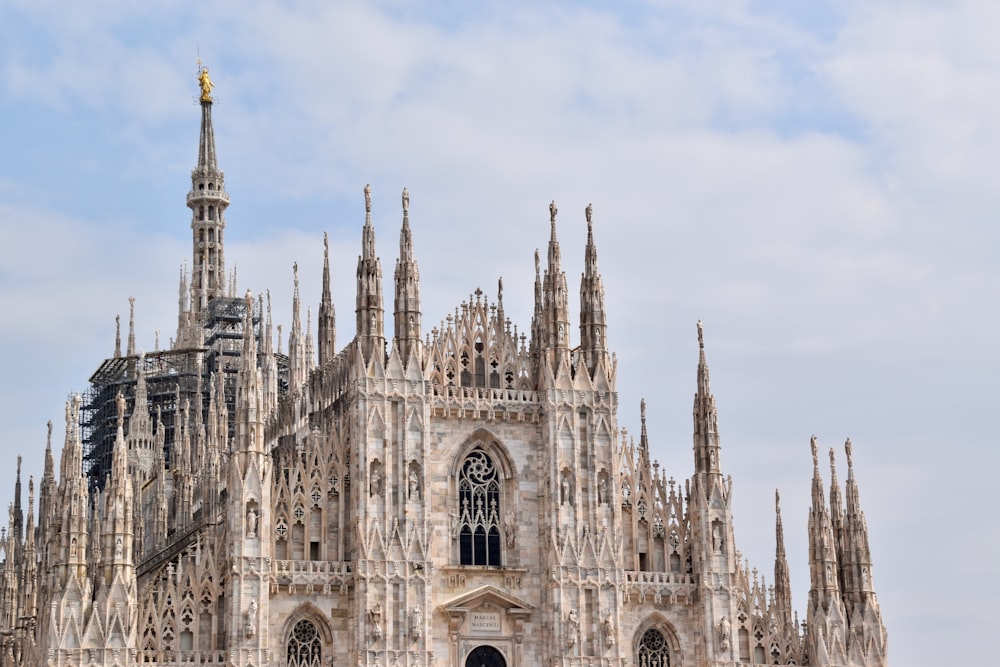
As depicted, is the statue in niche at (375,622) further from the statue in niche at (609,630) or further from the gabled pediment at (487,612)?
the statue in niche at (609,630)

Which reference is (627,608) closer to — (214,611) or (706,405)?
(706,405)

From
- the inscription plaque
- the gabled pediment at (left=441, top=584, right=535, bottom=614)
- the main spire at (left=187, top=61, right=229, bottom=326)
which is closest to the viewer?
the gabled pediment at (left=441, top=584, right=535, bottom=614)

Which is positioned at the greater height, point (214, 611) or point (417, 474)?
point (417, 474)

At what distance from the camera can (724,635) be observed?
6091 centimetres

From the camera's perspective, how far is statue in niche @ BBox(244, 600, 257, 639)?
2194 inches

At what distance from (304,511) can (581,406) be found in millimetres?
10809

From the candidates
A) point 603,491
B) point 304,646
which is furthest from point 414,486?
point 603,491

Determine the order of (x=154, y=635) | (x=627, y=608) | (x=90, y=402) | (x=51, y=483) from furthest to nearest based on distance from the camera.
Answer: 1. (x=90, y=402)
2. (x=51, y=483)
3. (x=627, y=608)
4. (x=154, y=635)

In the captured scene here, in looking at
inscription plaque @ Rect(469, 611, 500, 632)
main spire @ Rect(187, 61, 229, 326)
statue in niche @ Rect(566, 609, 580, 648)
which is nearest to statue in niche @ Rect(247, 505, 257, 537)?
inscription plaque @ Rect(469, 611, 500, 632)

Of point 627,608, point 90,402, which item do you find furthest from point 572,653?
point 90,402

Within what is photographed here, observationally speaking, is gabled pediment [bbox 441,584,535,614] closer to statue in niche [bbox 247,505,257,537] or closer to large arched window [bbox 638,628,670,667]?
large arched window [bbox 638,628,670,667]

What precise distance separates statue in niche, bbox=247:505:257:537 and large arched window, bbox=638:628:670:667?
48.4ft

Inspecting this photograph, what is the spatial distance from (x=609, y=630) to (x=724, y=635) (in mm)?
4381

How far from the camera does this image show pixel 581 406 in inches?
2435
